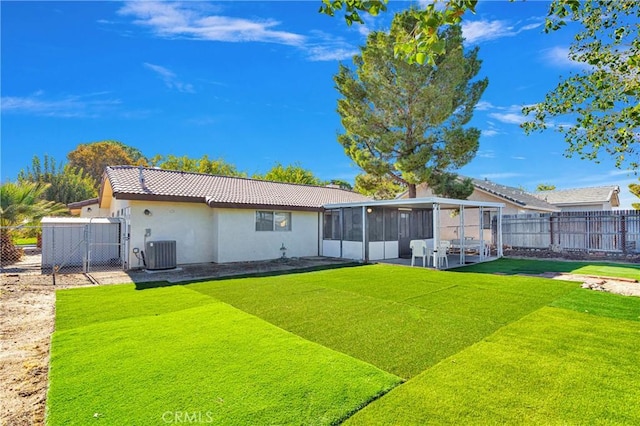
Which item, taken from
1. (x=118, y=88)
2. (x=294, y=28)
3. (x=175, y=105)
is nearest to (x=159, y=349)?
(x=294, y=28)

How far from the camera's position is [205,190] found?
1427 cm

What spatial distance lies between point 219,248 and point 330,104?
1296 cm

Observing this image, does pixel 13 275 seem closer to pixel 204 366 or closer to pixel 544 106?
pixel 204 366

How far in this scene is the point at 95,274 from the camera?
10.9 m

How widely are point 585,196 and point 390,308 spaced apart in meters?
30.0

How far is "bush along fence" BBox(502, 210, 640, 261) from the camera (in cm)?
1496

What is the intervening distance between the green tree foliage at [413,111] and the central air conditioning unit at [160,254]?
11.6m

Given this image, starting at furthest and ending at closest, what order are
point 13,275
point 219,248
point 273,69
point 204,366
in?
point 273,69 < point 219,248 < point 13,275 < point 204,366

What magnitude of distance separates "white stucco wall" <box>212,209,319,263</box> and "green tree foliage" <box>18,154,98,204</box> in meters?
23.6

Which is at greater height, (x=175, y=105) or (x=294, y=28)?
(x=175, y=105)

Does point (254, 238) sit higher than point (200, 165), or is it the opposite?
point (200, 165)

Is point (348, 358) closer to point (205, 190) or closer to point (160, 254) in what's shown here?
point (160, 254)

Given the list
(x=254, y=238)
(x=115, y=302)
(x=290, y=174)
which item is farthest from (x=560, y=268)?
(x=290, y=174)

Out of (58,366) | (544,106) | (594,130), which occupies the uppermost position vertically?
(544,106)
